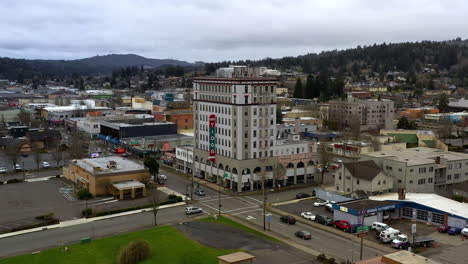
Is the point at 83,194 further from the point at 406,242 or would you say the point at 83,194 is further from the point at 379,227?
the point at 406,242

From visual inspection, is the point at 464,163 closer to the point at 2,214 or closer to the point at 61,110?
the point at 2,214

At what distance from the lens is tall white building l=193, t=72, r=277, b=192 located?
43.4m

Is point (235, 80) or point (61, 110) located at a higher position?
point (235, 80)

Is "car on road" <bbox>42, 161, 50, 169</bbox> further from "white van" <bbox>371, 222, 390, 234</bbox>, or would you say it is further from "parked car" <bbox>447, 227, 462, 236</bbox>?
"parked car" <bbox>447, 227, 462, 236</bbox>

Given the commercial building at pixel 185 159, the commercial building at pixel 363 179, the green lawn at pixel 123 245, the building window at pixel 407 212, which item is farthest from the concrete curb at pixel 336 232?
the commercial building at pixel 185 159

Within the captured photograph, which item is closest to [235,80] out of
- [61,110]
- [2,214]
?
[2,214]

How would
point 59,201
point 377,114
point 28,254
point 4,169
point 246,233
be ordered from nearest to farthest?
point 28,254 → point 246,233 → point 59,201 → point 4,169 → point 377,114

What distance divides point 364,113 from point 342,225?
187 ft

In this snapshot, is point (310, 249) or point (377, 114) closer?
point (310, 249)

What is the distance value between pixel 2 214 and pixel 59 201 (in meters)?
4.92

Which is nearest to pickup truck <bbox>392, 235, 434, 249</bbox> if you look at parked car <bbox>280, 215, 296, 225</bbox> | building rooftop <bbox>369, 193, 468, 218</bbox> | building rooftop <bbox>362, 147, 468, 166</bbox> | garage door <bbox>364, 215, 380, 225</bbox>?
garage door <bbox>364, 215, 380, 225</bbox>

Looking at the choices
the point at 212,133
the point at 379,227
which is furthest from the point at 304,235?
the point at 212,133

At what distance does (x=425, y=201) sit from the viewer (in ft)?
115

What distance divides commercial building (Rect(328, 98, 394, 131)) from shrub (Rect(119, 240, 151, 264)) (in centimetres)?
6346
